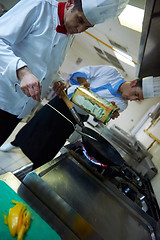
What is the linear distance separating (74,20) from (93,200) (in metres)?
0.89

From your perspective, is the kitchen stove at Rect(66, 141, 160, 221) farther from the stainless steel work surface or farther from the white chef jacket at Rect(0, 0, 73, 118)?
the white chef jacket at Rect(0, 0, 73, 118)

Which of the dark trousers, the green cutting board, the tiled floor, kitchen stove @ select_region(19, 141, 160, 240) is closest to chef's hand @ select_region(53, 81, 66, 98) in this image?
the dark trousers

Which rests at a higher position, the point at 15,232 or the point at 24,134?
the point at 15,232

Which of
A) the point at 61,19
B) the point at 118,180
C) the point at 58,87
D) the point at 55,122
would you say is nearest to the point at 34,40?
the point at 61,19

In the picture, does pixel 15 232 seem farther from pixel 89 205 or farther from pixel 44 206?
pixel 89 205

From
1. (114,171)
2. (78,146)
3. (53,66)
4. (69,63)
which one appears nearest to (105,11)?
(53,66)

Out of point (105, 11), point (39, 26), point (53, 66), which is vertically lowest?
point (53, 66)

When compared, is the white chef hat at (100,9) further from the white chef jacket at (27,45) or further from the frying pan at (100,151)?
the frying pan at (100,151)

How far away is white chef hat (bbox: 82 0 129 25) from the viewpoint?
67 centimetres

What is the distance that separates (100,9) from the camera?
0.72 metres

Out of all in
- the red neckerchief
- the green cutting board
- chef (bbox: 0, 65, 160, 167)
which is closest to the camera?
the green cutting board

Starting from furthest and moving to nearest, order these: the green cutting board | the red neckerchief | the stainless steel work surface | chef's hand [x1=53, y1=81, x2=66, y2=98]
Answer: chef's hand [x1=53, y1=81, x2=66, y2=98] → the red neckerchief → the stainless steel work surface → the green cutting board

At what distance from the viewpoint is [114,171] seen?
1137 millimetres

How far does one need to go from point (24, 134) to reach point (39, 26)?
2.73 feet
